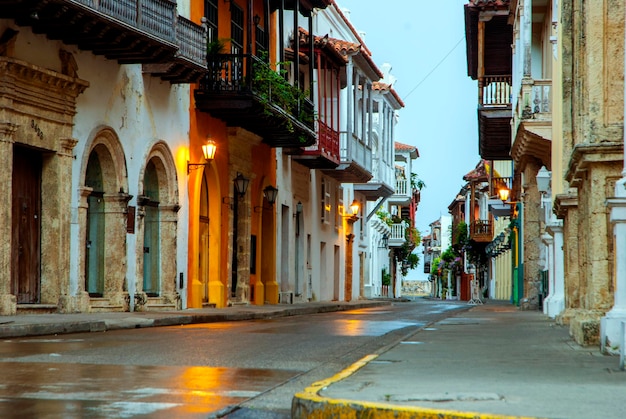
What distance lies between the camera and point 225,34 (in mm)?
27641

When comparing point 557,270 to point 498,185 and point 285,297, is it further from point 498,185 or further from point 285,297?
point 498,185

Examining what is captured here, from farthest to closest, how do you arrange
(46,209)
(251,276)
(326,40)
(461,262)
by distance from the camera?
(461,262) → (326,40) → (251,276) → (46,209)

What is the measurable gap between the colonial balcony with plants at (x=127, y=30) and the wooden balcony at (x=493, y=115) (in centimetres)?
996

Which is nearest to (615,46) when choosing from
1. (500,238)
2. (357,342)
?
(357,342)

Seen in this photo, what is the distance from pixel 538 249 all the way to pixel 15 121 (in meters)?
14.5

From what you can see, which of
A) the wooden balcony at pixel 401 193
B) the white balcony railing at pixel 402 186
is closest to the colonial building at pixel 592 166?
the wooden balcony at pixel 401 193

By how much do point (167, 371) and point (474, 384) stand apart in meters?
3.06

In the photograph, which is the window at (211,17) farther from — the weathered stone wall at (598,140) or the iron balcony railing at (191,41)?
the weathered stone wall at (598,140)

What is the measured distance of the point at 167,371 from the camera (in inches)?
375

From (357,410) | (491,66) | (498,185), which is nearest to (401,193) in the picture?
(498,185)

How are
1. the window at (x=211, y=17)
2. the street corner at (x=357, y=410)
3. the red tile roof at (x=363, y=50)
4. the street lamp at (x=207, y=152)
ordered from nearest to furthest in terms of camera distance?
1. the street corner at (x=357, y=410)
2. the street lamp at (x=207, y=152)
3. the window at (x=211, y=17)
4. the red tile roof at (x=363, y=50)

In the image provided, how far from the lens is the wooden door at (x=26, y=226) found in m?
18.6

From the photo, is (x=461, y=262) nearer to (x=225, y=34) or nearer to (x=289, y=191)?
(x=289, y=191)

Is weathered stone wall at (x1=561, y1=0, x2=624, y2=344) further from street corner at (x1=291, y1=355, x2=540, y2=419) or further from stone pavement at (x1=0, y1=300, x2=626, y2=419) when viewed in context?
street corner at (x1=291, y1=355, x2=540, y2=419)
